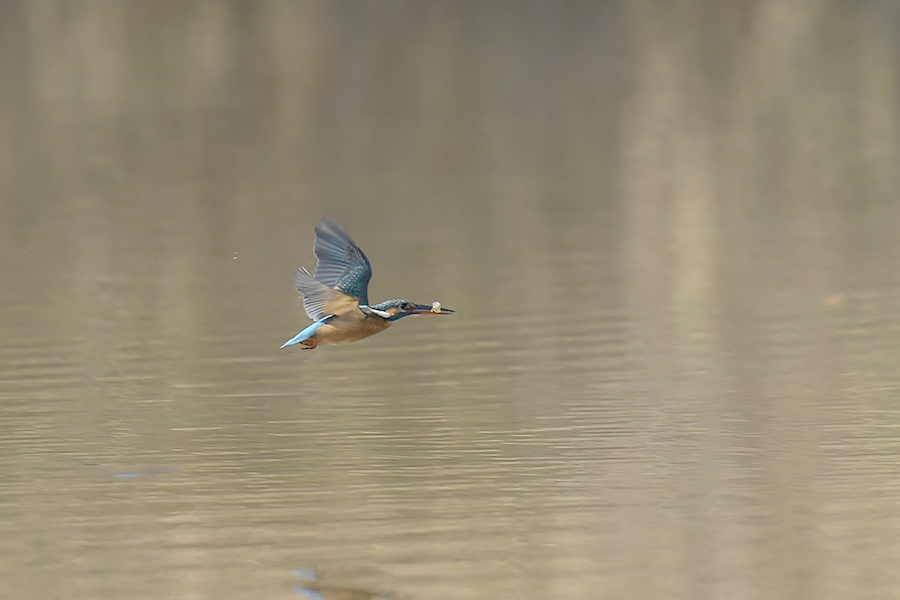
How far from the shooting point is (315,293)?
25.6ft

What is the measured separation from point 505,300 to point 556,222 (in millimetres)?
3632

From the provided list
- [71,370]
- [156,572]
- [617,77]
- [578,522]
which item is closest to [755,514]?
[578,522]

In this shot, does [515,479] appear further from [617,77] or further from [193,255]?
[617,77]

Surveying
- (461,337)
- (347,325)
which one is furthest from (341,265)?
(461,337)

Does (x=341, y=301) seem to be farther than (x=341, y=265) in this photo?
No

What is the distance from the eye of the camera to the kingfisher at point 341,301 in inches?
304

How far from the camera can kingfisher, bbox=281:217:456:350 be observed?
7711 mm

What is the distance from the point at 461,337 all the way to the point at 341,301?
328cm

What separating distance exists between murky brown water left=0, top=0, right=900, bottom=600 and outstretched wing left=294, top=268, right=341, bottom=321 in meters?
0.70

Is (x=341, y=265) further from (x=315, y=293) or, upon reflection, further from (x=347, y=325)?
(x=347, y=325)

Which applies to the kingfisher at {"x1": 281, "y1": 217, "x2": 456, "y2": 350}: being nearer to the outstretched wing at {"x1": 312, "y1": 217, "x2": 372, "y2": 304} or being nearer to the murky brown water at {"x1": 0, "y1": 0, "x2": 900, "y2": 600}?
the outstretched wing at {"x1": 312, "y1": 217, "x2": 372, "y2": 304}

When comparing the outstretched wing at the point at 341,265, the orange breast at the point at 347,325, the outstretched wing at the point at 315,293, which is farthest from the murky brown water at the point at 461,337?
the outstretched wing at the point at 341,265

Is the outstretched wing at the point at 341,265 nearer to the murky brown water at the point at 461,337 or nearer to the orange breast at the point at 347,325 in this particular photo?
the orange breast at the point at 347,325

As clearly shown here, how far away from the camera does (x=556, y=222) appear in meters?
15.7
